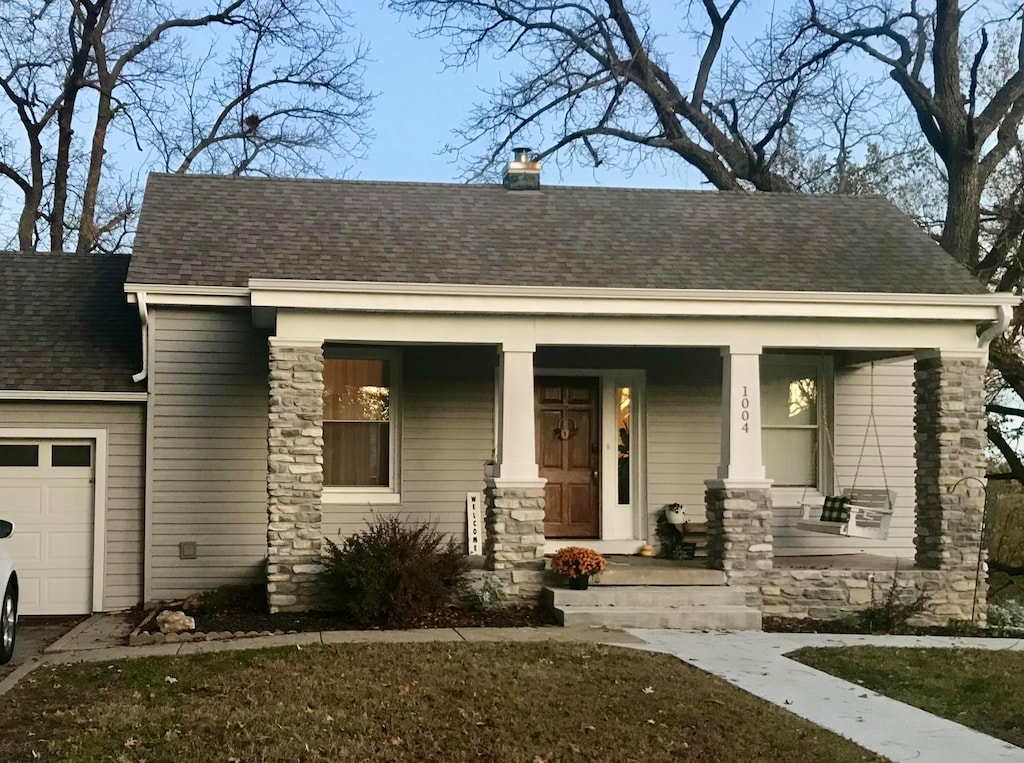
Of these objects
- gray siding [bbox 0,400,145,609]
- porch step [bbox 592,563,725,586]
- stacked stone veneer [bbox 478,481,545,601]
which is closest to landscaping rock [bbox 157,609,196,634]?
gray siding [bbox 0,400,145,609]

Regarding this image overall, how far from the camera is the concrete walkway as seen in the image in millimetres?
6512

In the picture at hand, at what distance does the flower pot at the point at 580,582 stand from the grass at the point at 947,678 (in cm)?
221

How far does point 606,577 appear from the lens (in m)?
11.0

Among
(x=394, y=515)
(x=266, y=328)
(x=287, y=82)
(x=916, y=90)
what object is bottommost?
(x=394, y=515)

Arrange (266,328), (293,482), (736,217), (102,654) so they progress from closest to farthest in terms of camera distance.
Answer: (102,654) < (293,482) < (266,328) < (736,217)

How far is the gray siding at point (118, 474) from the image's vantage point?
39.9ft

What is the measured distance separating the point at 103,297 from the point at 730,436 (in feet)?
24.9

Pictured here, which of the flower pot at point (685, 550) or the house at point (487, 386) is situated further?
the flower pot at point (685, 550)

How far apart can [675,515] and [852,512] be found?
201 centimetres

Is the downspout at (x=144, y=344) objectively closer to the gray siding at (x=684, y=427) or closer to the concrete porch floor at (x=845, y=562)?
the gray siding at (x=684, y=427)

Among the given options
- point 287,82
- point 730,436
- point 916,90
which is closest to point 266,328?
point 730,436

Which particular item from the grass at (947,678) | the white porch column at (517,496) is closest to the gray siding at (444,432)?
the white porch column at (517,496)

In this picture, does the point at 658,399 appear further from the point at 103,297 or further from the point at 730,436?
the point at 103,297

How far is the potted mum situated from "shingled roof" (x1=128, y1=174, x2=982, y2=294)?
2887mm
